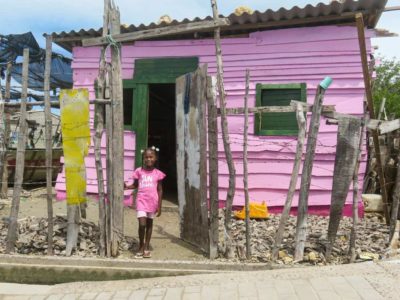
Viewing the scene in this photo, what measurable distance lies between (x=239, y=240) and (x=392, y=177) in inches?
132

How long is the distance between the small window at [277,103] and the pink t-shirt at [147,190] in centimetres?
276

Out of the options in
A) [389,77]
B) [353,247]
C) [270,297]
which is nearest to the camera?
[270,297]

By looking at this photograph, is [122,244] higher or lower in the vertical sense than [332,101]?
lower

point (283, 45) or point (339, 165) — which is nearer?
point (339, 165)

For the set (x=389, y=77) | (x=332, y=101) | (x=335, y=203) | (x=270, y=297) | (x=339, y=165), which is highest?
(x=389, y=77)

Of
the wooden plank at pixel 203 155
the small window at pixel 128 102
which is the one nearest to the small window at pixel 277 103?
the wooden plank at pixel 203 155

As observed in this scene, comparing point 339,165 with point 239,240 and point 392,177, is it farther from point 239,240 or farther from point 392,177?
point 392,177

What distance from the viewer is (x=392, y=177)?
708 centimetres

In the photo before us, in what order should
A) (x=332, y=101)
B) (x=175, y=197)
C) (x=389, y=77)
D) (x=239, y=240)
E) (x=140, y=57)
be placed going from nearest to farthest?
(x=239, y=240), (x=332, y=101), (x=140, y=57), (x=175, y=197), (x=389, y=77)

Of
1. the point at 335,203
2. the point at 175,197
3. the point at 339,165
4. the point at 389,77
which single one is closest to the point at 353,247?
the point at 335,203

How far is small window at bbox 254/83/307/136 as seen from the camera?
7215 millimetres

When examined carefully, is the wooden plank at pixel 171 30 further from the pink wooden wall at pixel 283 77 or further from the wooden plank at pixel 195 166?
the pink wooden wall at pixel 283 77

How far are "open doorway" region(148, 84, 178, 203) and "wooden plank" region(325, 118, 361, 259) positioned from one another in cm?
625

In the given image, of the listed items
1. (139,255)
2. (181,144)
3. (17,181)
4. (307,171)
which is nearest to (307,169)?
(307,171)
